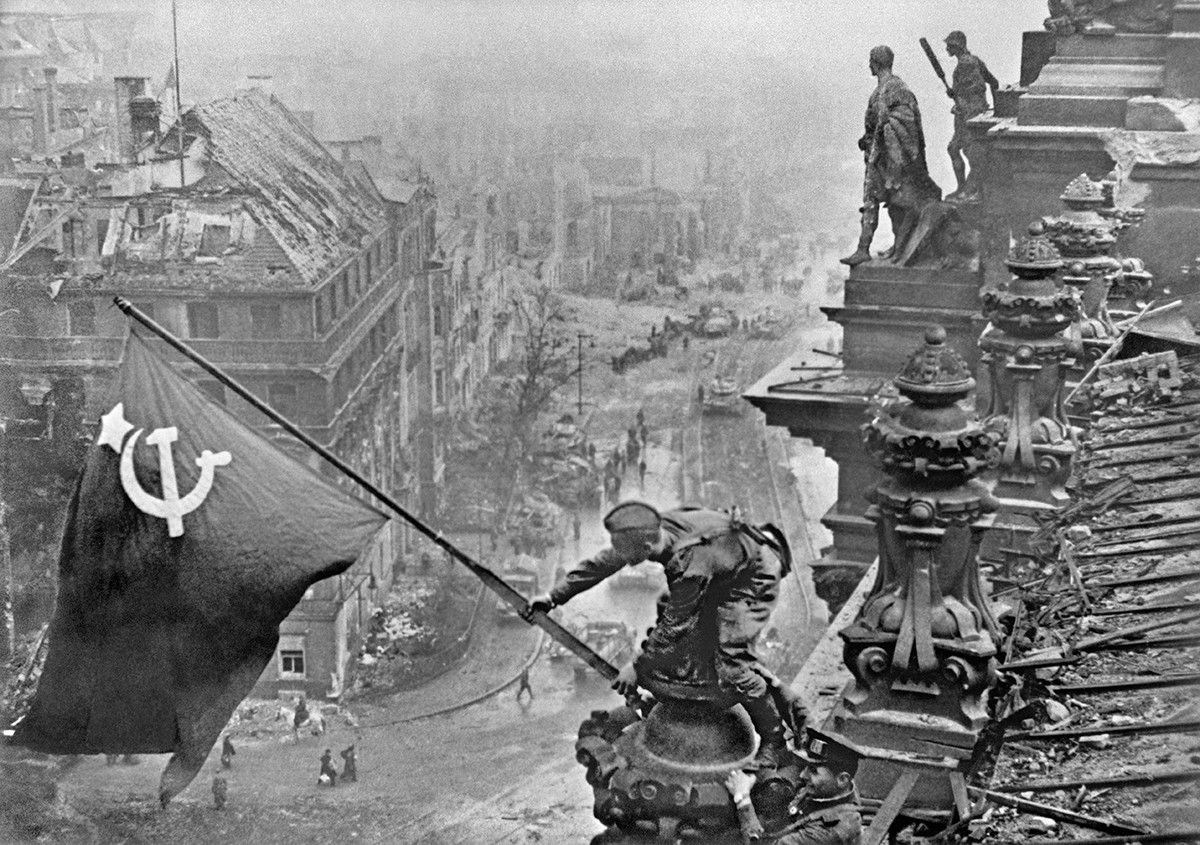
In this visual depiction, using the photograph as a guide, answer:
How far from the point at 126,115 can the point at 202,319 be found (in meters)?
4.53

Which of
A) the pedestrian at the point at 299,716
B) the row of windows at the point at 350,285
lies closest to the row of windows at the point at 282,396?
the row of windows at the point at 350,285

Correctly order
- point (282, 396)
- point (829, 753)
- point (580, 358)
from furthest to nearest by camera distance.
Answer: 1. point (580, 358)
2. point (282, 396)
3. point (829, 753)

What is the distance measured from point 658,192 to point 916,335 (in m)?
23.0

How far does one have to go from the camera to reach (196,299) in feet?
84.2

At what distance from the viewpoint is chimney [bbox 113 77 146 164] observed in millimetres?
26891

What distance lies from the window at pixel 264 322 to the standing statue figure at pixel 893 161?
462 inches

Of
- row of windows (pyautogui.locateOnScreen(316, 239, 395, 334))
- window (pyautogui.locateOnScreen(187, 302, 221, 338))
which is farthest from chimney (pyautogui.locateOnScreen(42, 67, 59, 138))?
row of windows (pyautogui.locateOnScreen(316, 239, 395, 334))

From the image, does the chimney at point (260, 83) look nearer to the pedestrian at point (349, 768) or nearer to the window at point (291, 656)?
the window at point (291, 656)

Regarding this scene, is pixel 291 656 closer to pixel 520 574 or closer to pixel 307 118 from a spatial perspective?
pixel 520 574

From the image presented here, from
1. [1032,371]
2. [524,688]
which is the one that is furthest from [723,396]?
[1032,371]

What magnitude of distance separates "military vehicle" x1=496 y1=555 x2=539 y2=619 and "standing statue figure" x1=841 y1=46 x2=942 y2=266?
11.8 m

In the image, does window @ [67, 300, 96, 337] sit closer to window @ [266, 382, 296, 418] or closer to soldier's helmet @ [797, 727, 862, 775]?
window @ [266, 382, 296, 418]

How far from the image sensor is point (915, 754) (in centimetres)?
516

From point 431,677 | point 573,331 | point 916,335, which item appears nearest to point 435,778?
point 431,677
